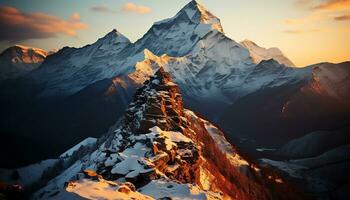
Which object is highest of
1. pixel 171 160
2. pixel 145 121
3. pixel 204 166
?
pixel 145 121

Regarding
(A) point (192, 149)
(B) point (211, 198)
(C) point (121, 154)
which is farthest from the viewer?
(A) point (192, 149)

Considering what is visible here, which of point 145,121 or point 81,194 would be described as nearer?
point 81,194

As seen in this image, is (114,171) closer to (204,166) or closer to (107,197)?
Result: (107,197)

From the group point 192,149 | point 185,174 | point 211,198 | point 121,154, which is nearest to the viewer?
point 211,198

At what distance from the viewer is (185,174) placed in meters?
160

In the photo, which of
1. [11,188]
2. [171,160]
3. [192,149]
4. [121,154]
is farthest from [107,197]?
[192,149]

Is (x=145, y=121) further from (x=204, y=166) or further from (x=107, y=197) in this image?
(x=107, y=197)

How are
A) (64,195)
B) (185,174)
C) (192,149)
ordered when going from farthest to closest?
(192,149), (185,174), (64,195)

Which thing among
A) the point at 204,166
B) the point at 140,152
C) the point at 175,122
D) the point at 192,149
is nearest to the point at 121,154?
the point at 140,152

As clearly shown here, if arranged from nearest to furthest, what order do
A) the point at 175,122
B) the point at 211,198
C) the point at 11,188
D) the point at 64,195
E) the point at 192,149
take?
1. the point at 11,188
2. the point at 64,195
3. the point at 211,198
4. the point at 192,149
5. the point at 175,122

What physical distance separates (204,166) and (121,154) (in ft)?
192

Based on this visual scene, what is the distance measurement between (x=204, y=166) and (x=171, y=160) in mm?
43199

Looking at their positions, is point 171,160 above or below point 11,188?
below

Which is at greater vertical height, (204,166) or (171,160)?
(171,160)
